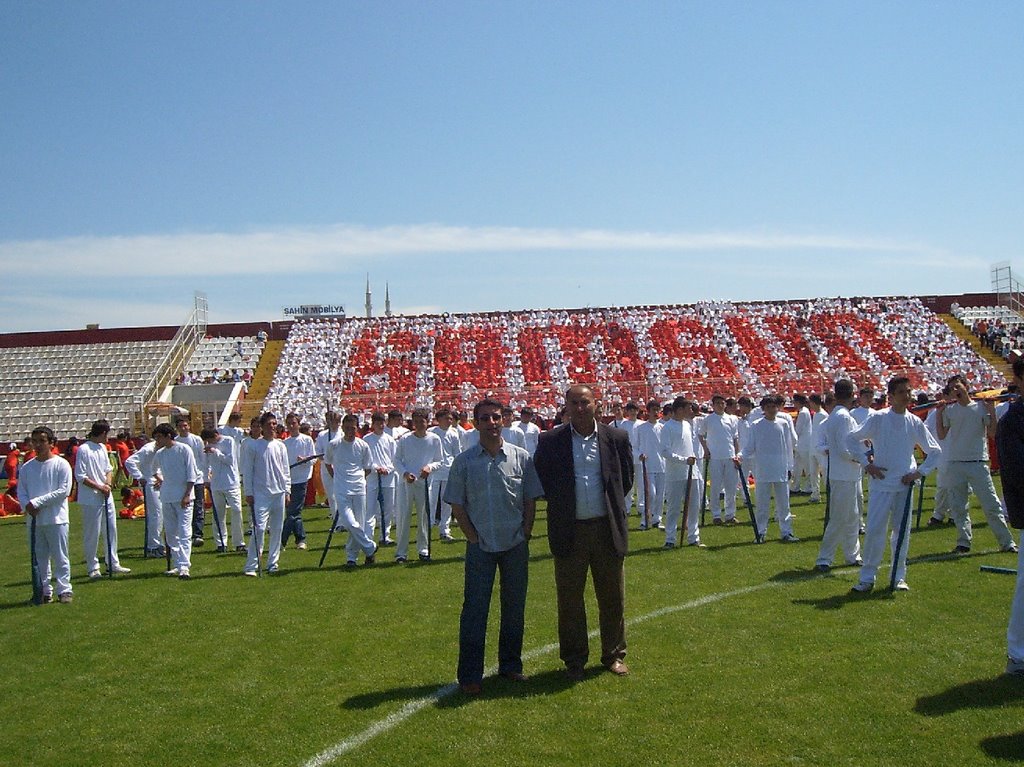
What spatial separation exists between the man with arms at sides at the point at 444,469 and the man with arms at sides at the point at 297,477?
2.06m

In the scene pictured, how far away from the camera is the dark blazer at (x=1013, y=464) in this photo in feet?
20.3

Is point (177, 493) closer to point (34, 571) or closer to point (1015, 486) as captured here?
point (34, 571)

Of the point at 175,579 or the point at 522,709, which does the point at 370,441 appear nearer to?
the point at 175,579

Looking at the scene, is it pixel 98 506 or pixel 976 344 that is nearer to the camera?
pixel 98 506

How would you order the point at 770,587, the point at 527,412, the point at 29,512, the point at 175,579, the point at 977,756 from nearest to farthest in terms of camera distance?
the point at 977,756 < the point at 770,587 < the point at 29,512 < the point at 175,579 < the point at 527,412

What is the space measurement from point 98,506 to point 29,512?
6.74 ft

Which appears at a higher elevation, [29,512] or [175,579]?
[29,512]

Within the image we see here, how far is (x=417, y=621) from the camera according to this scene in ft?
28.6

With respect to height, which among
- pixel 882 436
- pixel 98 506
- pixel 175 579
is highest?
pixel 882 436

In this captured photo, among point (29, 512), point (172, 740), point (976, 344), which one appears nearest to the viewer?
point (172, 740)

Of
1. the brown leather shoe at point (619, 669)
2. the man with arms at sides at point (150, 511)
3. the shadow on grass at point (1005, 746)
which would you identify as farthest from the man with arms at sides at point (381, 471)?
the shadow on grass at point (1005, 746)

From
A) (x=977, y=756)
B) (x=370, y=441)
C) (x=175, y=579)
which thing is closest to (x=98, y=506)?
(x=175, y=579)

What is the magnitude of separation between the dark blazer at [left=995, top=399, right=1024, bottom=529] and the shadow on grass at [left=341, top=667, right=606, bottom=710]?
3.01m

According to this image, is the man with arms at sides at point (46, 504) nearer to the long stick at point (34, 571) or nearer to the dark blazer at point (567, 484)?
the long stick at point (34, 571)
